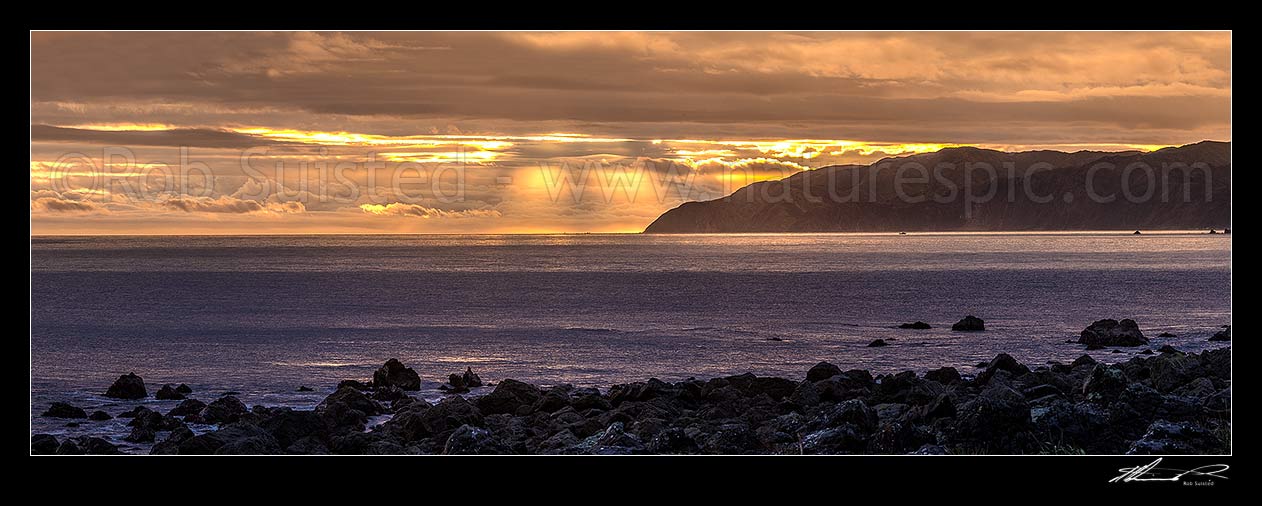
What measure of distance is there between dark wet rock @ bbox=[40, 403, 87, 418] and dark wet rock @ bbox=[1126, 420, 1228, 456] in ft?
74.9

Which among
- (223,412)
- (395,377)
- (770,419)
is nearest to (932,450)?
(770,419)

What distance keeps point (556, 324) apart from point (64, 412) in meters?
33.1

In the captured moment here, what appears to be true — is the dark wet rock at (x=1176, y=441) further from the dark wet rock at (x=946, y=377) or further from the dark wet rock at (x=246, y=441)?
the dark wet rock at (x=246, y=441)

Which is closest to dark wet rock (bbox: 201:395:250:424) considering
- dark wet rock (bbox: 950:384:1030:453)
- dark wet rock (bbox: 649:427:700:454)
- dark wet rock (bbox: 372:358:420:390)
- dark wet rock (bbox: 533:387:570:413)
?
dark wet rock (bbox: 372:358:420:390)

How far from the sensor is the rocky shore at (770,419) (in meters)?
16.5

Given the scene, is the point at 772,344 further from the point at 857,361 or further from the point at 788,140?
the point at 788,140

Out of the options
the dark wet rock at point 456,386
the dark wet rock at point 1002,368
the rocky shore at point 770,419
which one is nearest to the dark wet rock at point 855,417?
the rocky shore at point 770,419

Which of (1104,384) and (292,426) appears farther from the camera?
(1104,384)

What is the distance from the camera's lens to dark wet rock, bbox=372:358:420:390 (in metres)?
29.6

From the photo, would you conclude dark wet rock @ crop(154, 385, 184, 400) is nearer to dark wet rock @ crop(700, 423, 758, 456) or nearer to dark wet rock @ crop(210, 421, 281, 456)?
dark wet rock @ crop(210, 421, 281, 456)

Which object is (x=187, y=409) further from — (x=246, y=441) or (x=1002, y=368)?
(x=1002, y=368)

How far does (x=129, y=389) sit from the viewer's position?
93.7 feet

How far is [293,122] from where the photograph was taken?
10131cm
